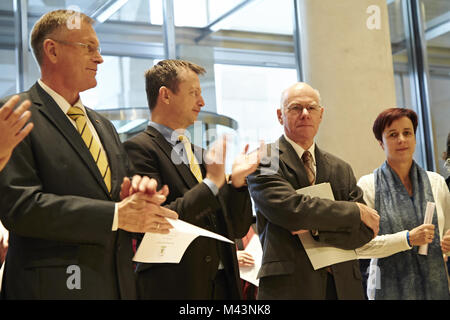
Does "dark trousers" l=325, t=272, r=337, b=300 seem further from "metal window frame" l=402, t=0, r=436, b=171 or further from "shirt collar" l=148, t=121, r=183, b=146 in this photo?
"metal window frame" l=402, t=0, r=436, b=171

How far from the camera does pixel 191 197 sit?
225 centimetres

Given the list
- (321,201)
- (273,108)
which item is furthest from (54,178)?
(273,108)

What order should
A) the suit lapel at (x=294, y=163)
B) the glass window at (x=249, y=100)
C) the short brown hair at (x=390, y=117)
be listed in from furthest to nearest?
the glass window at (x=249, y=100) → the short brown hair at (x=390, y=117) → the suit lapel at (x=294, y=163)

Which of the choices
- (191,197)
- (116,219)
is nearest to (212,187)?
(191,197)

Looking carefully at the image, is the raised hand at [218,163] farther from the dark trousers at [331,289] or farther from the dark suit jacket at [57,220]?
the dark trousers at [331,289]

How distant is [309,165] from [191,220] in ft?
2.86

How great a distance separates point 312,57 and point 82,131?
3.25 meters

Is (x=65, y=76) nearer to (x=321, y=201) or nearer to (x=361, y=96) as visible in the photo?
(x=321, y=201)

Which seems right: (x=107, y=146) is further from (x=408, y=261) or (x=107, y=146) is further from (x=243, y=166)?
(x=408, y=261)

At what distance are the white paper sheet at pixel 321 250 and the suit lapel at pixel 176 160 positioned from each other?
22.3 inches

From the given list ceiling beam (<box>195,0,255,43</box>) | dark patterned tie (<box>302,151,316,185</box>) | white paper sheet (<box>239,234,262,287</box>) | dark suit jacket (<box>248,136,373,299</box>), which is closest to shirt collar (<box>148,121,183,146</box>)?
dark suit jacket (<box>248,136,373,299</box>)

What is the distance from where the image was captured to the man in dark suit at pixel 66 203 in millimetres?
1882

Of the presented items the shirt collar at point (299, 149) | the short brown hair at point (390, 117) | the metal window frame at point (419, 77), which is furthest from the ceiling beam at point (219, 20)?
the shirt collar at point (299, 149)

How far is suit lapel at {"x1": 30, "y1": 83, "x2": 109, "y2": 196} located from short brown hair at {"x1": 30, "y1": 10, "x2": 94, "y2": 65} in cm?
23
